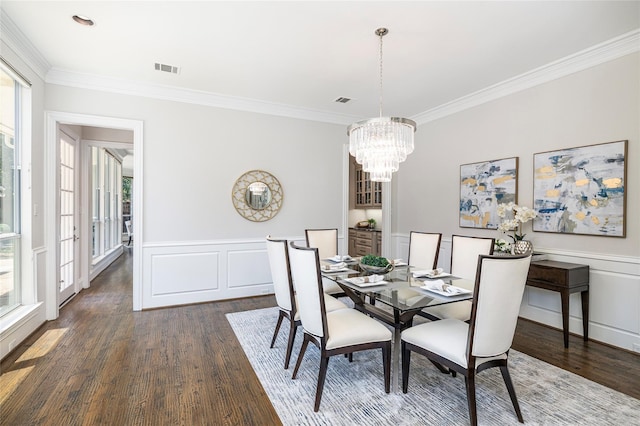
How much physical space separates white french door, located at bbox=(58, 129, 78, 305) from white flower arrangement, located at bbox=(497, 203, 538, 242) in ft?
→ 18.6

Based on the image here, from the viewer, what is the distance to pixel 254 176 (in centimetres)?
470

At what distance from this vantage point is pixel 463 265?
3.09 metres

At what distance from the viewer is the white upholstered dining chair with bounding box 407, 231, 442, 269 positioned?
3414 mm

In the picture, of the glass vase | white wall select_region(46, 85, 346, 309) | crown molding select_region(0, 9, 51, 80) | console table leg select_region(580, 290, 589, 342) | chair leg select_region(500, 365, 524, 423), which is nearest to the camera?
chair leg select_region(500, 365, 524, 423)

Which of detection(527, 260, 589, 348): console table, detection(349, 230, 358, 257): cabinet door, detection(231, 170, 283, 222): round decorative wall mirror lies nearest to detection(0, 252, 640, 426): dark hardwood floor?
detection(527, 260, 589, 348): console table

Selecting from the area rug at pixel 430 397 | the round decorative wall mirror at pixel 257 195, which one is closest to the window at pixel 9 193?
the round decorative wall mirror at pixel 257 195

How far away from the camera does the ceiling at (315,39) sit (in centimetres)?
249

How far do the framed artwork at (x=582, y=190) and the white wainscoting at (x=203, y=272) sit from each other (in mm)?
3647

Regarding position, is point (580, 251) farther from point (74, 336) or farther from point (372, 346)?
point (74, 336)

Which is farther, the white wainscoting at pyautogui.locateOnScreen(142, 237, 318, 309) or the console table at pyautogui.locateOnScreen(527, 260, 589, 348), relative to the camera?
the white wainscoting at pyautogui.locateOnScreen(142, 237, 318, 309)

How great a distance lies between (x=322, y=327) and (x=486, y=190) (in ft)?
10.3

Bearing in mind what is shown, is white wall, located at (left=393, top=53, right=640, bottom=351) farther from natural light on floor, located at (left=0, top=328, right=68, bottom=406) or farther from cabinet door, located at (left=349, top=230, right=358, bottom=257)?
natural light on floor, located at (left=0, top=328, right=68, bottom=406)

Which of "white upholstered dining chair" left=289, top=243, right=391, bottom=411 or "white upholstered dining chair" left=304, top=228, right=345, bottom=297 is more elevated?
"white upholstered dining chair" left=304, top=228, right=345, bottom=297

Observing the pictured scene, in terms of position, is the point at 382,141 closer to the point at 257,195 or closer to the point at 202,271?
the point at 257,195
